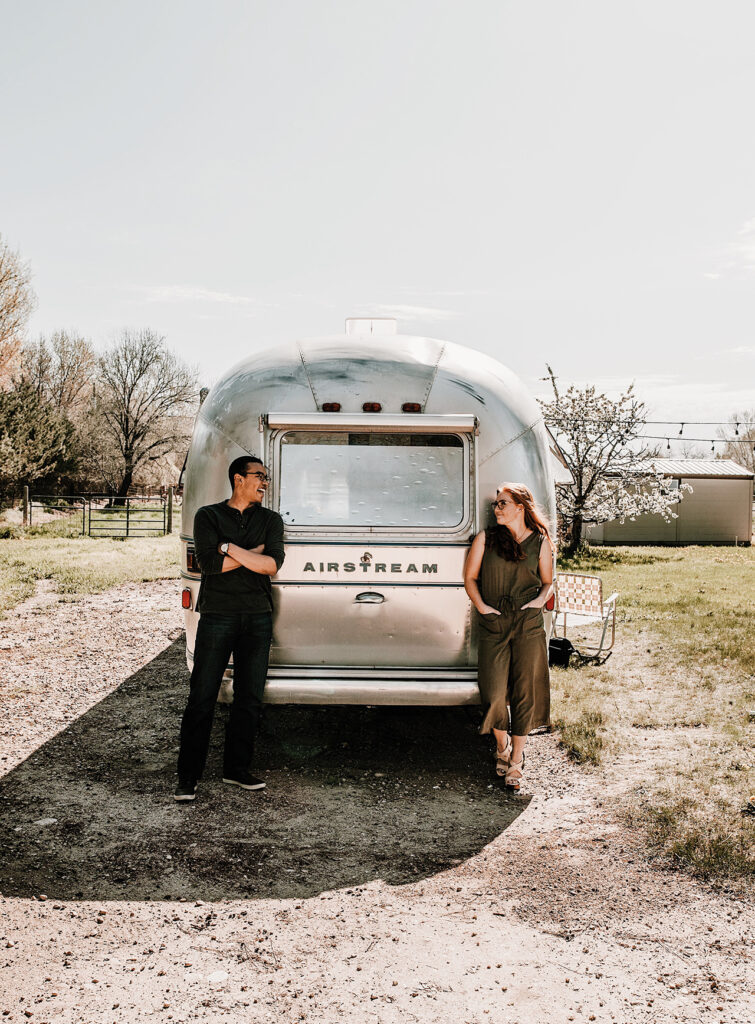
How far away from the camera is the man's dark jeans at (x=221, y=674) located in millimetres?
4879

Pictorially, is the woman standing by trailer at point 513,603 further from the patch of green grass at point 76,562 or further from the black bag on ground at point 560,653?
the patch of green grass at point 76,562

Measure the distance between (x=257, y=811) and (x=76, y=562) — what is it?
13975 mm

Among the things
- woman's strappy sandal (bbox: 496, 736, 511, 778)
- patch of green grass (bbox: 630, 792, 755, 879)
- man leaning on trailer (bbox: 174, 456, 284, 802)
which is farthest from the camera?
woman's strappy sandal (bbox: 496, 736, 511, 778)

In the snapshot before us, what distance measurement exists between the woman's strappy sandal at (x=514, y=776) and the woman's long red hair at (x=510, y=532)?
138cm

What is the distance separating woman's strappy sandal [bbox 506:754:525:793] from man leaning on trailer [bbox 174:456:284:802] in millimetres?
1707

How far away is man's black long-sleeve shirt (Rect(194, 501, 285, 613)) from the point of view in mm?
4844

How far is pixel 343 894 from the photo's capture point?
3.82 m

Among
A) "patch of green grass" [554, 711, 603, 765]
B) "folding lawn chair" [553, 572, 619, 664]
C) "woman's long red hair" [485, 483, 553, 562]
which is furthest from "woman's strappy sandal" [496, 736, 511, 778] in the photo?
"folding lawn chair" [553, 572, 619, 664]

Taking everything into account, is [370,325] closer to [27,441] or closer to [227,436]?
[227,436]

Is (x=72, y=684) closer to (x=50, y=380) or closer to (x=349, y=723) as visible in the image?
(x=349, y=723)

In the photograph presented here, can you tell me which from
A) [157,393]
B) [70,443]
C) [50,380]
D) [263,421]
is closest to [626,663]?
[263,421]

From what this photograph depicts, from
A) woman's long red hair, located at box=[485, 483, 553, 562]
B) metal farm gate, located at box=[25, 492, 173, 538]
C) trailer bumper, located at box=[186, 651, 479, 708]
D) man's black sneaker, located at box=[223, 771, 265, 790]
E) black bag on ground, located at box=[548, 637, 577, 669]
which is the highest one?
woman's long red hair, located at box=[485, 483, 553, 562]

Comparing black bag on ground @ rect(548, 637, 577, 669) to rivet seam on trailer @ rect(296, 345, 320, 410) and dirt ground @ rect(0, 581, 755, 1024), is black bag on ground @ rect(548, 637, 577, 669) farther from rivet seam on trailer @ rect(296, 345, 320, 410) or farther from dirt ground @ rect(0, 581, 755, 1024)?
rivet seam on trailer @ rect(296, 345, 320, 410)

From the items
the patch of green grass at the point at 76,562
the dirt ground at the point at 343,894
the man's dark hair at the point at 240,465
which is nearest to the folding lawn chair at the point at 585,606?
the dirt ground at the point at 343,894
